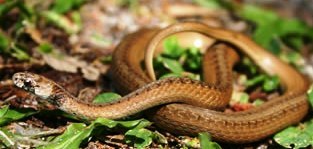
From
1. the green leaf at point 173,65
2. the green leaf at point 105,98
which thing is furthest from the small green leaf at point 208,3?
the green leaf at point 105,98

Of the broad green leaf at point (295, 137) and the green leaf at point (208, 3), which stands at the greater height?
the green leaf at point (208, 3)

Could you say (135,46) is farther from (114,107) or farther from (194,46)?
(114,107)

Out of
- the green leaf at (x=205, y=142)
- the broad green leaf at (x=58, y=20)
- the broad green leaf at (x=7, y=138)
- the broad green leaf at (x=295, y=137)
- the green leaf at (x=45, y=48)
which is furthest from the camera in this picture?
the broad green leaf at (x=58, y=20)

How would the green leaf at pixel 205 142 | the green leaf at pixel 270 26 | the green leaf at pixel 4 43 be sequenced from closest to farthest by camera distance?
1. the green leaf at pixel 205 142
2. the green leaf at pixel 4 43
3. the green leaf at pixel 270 26

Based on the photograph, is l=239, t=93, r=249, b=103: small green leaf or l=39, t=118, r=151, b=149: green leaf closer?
l=39, t=118, r=151, b=149: green leaf

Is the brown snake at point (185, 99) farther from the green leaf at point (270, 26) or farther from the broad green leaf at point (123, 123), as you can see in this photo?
the green leaf at point (270, 26)

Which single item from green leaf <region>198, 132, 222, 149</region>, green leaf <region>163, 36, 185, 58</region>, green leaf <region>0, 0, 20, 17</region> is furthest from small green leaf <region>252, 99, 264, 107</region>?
green leaf <region>0, 0, 20, 17</region>

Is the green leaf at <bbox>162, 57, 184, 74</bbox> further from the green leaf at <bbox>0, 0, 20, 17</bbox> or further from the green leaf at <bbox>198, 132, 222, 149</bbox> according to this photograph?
the green leaf at <bbox>0, 0, 20, 17</bbox>
